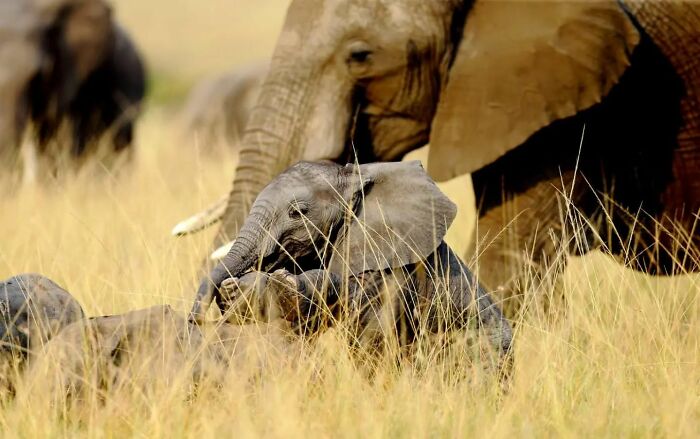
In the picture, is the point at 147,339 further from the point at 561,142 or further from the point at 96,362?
the point at 561,142

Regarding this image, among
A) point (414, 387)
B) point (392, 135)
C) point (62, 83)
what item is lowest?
point (62, 83)

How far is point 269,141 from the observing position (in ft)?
18.5

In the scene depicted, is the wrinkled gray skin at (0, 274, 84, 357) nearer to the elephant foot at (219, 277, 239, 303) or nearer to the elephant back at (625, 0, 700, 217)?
the elephant foot at (219, 277, 239, 303)

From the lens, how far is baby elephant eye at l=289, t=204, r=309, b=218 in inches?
163

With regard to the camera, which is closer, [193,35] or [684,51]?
[684,51]

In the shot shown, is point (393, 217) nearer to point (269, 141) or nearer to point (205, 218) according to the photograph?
point (269, 141)

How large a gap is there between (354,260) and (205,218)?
5.07 feet

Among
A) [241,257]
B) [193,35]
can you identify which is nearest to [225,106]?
[241,257]

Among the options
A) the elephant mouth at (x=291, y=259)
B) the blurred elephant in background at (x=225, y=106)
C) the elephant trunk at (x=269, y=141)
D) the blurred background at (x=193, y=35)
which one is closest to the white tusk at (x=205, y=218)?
the elephant trunk at (x=269, y=141)

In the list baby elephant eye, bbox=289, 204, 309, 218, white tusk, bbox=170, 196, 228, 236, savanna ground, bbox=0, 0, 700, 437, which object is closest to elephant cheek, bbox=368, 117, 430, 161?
white tusk, bbox=170, 196, 228, 236

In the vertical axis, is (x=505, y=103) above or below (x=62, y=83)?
above

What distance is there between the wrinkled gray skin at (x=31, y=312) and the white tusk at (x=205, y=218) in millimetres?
1404

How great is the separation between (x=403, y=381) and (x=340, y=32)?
2.03 metres

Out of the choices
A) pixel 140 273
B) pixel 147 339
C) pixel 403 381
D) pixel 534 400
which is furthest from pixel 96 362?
pixel 140 273
